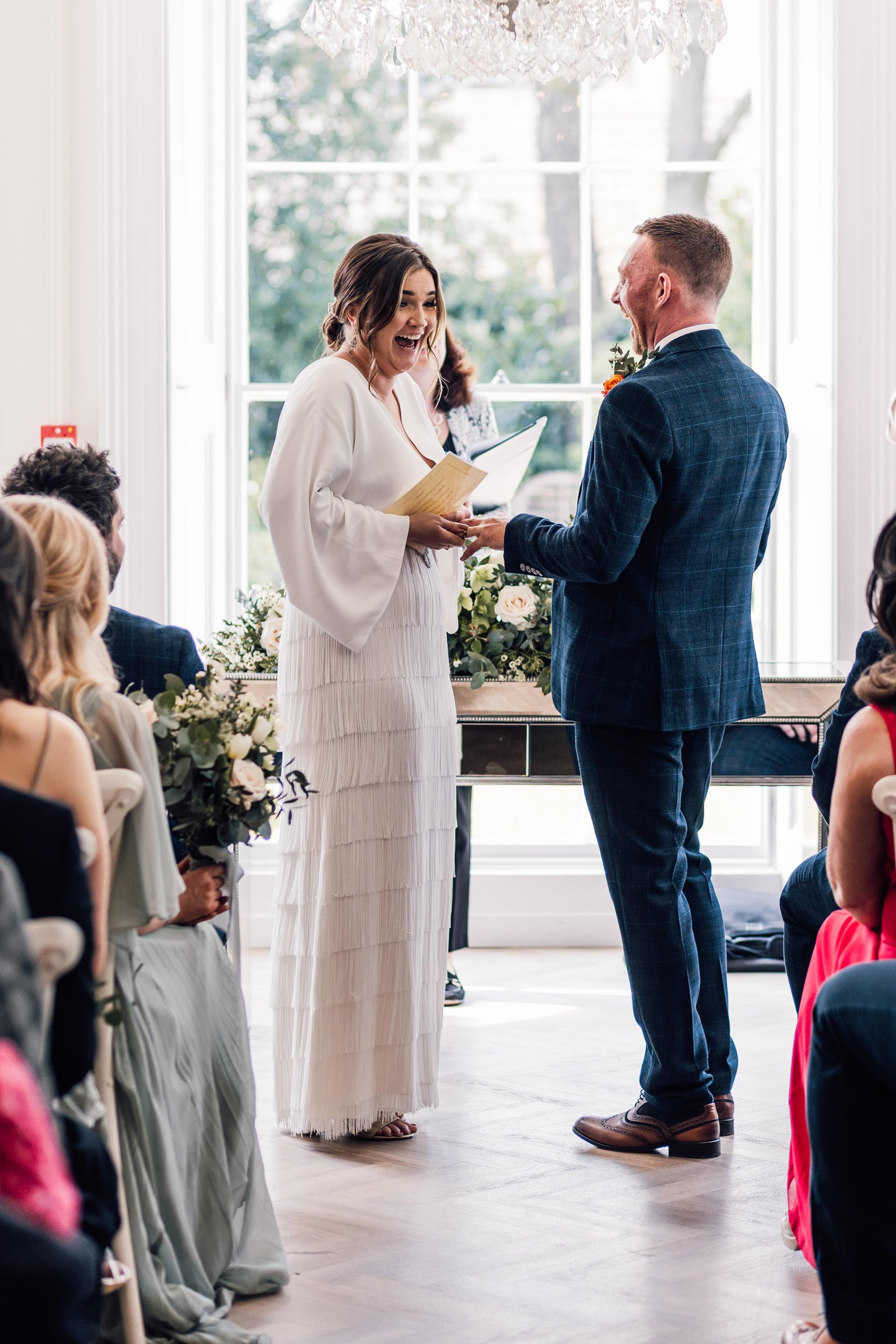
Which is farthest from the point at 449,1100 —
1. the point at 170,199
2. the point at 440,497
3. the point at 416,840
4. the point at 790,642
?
the point at 170,199

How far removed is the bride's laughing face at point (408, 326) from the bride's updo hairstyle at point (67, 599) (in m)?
1.31

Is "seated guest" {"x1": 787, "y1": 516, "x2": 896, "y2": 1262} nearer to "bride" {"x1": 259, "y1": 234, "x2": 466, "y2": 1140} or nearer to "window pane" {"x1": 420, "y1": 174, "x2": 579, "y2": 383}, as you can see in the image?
"bride" {"x1": 259, "y1": 234, "x2": 466, "y2": 1140}

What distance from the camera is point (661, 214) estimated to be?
18.0 feet

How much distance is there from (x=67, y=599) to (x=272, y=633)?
228 cm

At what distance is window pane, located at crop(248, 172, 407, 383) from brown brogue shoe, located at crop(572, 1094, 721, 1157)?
318 centimetres

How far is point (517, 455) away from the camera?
408 cm

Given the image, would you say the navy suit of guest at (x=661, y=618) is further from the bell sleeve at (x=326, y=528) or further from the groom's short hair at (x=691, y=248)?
the bell sleeve at (x=326, y=528)

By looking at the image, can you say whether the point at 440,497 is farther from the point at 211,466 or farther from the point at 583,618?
the point at 211,466

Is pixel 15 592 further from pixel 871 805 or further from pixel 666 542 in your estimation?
pixel 666 542

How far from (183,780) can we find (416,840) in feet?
3.03

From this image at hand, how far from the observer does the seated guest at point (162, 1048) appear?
6.79 feet

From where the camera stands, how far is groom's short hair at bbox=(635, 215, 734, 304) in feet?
10.2

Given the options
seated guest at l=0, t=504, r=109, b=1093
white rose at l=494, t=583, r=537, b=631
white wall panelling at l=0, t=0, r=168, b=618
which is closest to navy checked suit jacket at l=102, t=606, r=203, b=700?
seated guest at l=0, t=504, r=109, b=1093

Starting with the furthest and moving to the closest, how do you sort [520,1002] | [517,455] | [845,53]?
[845,53] → [520,1002] → [517,455]
